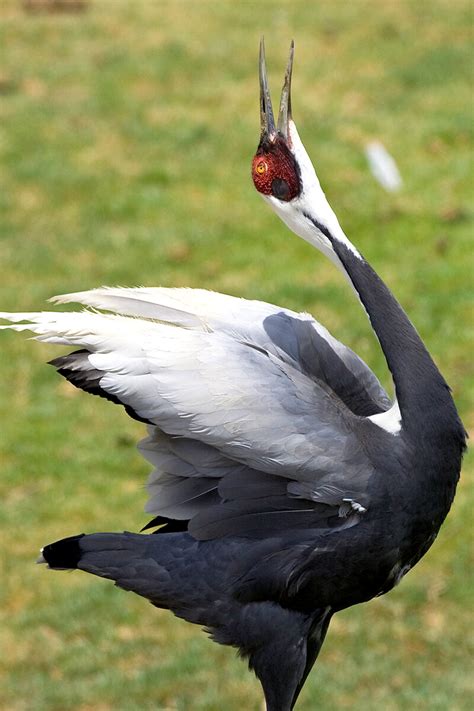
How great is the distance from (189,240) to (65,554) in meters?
5.21

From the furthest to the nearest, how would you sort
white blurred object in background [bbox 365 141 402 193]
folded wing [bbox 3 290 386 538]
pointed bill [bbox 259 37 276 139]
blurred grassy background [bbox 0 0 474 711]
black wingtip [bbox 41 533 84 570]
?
white blurred object in background [bbox 365 141 402 193], blurred grassy background [bbox 0 0 474 711], black wingtip [bbox 41 533 84 570], pointed bill [bbox 259 37 276 139], folded wing [bbox 3 290 386 538]

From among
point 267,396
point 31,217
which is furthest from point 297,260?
point 267,396

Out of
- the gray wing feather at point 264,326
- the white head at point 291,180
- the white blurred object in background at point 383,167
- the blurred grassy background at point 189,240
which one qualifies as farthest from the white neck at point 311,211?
the white blurred object in background at point 383,167

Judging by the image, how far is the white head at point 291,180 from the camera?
3.67 m

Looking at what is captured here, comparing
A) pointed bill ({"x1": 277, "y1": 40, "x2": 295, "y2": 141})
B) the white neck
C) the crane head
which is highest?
pointed bill ({"x1": 277, "y1": 40, "x2": 295, "y2": 141})

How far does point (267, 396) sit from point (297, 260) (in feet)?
16.6

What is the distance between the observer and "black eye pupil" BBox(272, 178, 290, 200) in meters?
3.69

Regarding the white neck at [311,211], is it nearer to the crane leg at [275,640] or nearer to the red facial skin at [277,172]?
the red facial skin at [277,172]

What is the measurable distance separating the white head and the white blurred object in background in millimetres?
5419

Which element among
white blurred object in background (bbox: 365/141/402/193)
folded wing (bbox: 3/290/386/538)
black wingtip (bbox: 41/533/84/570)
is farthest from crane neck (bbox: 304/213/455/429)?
white blurred object in background (bbox: 365/141/402/193)

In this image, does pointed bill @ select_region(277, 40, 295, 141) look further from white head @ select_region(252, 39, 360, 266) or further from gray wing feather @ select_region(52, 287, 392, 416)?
gray wing feather @ select_region(52, 287, 392, 416)

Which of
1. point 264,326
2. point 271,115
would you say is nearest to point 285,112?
point 271,115

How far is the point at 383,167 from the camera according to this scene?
361 inches

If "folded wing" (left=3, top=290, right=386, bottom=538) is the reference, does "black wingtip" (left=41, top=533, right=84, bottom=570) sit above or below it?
below
